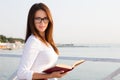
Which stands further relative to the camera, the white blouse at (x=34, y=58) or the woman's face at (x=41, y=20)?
the woman's face at (x=41, y=20)

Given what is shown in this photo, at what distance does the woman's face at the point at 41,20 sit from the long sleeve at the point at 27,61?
12 centimetres

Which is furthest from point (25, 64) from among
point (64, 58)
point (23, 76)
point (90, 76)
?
point (90, 76)

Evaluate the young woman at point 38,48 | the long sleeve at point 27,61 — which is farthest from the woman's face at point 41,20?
the long sleeve at point 27,61

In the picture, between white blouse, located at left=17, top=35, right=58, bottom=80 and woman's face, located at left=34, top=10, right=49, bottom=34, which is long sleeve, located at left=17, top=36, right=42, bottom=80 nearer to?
white blouse, located at left=17, top=35, right=58, bottom=80

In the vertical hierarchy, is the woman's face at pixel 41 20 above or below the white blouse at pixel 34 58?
above

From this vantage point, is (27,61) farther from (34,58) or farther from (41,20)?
(41,20)

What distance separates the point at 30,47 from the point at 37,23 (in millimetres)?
151

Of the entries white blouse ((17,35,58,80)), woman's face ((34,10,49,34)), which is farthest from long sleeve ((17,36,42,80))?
woman's face ((34,10,49,34))

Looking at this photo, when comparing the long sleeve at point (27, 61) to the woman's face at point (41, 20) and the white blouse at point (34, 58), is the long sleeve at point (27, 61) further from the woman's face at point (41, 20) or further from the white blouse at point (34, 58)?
the woman's face at point (41, 20)

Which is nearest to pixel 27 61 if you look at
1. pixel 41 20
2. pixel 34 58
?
pixel 34 58

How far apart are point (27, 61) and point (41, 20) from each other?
238 millimetres

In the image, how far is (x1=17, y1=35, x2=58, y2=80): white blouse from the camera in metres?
1.67

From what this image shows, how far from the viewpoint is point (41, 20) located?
1.78 m

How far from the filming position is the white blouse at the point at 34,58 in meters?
1.67
